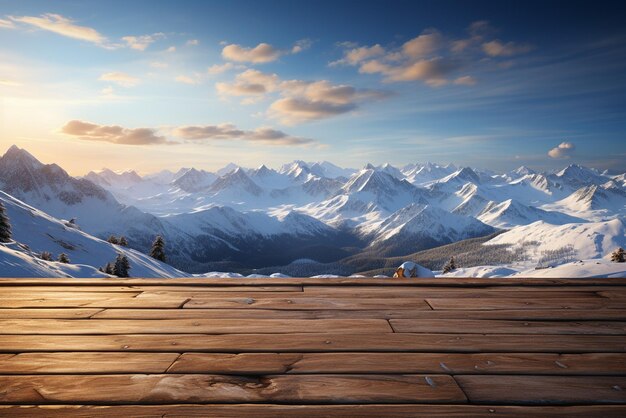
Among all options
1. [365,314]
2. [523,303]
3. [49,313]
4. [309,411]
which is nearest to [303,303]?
[365,314]

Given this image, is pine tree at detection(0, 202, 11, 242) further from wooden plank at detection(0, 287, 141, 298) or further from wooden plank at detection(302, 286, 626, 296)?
wooden plank at detection(302, 286, 626, 296)

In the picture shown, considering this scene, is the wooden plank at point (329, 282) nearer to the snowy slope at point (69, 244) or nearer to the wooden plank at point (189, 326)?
the wooden plank at point (189, 326)

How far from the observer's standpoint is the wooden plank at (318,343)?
2.88 metres

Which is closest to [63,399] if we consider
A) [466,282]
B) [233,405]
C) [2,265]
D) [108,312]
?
[233,405]

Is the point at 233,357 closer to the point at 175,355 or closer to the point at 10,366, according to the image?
the point at 175,355

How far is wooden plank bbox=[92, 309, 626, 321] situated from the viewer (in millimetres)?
3635

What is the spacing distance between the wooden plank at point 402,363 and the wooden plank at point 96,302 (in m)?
1.52

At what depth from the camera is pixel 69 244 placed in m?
58.7

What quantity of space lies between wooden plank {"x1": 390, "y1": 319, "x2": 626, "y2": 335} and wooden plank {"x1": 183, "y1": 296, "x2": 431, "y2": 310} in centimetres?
48

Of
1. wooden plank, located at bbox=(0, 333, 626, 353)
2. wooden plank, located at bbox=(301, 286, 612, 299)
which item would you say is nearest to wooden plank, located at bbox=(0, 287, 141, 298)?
wooden plank, located at bbox=(0, 333, 626, 353)

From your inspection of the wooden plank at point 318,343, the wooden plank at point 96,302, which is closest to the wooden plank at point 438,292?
the wooden plank at point 318,343

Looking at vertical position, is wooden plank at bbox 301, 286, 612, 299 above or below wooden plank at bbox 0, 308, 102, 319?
below

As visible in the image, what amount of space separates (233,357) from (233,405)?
2.07 ft

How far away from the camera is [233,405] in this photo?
2115mm
